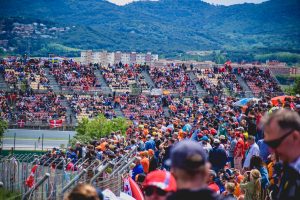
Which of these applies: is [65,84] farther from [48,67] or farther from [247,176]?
[247,176]

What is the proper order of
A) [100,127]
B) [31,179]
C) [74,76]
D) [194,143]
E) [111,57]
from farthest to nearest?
[111,57], [74,76], [100,127], [31,179], [194,143]

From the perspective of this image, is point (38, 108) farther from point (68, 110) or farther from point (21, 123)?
point (68, 110)

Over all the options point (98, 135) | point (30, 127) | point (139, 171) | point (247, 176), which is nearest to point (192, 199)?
point (247, 176)

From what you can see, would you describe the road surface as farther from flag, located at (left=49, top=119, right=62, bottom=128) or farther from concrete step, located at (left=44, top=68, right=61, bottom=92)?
concrete step, located at (left=44, top=68, right=61, bottom=92)

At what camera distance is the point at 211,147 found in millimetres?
12609

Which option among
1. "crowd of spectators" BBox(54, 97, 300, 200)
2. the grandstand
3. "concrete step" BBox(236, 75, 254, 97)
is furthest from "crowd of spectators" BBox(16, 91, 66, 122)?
"crowd of spectators" BBox(54, 97, 300, 200)

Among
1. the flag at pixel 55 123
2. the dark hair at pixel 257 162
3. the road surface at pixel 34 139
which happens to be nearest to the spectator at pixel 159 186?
the dark hair at pixel 257 162

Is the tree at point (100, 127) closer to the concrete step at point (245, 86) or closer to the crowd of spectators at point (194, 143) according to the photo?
the crowd of spectators at point (194, 143)

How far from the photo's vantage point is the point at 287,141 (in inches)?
166

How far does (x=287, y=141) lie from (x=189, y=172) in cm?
87

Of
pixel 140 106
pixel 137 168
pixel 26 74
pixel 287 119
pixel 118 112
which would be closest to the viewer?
pixel 287 119

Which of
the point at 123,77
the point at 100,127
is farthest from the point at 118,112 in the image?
the point at 100,127

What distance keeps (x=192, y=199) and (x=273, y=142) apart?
2.78 feet

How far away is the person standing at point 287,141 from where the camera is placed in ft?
13.7
